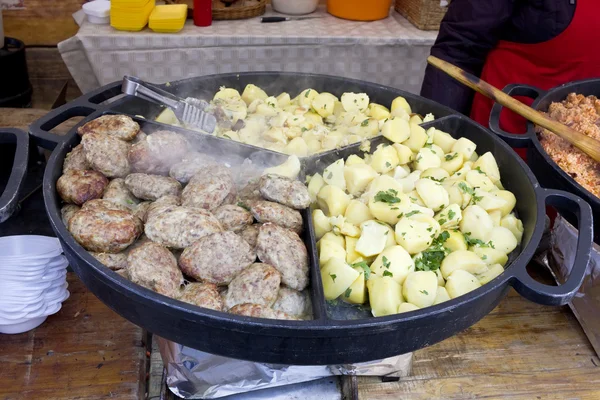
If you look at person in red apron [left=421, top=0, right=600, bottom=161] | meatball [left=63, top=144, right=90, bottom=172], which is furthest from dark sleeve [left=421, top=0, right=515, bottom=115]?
meatball [left=63, top=144, right=90, bottom=172]

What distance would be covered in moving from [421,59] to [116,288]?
11.1 ft

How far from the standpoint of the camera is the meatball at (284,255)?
4.46 ft

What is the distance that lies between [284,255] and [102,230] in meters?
0.48

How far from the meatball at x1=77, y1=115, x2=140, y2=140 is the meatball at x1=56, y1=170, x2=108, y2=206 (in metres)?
0.19

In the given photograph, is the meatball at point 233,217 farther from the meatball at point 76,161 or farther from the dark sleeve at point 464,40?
the dark sleeve at point 464,40

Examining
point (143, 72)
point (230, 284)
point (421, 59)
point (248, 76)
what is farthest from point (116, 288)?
point (421, 59)

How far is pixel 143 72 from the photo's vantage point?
12.3ft

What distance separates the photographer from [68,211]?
1503 mm

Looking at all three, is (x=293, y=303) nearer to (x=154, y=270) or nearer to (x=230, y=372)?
(x=154, y=270)

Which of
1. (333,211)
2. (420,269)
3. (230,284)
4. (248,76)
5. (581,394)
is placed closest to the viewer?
(230,284)

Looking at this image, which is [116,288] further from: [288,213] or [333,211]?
[333,211]

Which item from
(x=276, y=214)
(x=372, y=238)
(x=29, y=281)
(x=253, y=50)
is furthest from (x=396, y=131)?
(x=253, y=50)

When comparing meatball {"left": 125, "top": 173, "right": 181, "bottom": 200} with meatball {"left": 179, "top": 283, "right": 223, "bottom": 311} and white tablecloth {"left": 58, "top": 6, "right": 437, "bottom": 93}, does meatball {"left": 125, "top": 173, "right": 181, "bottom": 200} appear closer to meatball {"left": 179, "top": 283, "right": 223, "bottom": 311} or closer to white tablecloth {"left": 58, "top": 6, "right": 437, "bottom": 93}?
meatball {"left": 179, "top": 283, "right": 223, "bottom": 311}

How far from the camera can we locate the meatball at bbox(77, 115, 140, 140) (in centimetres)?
169
